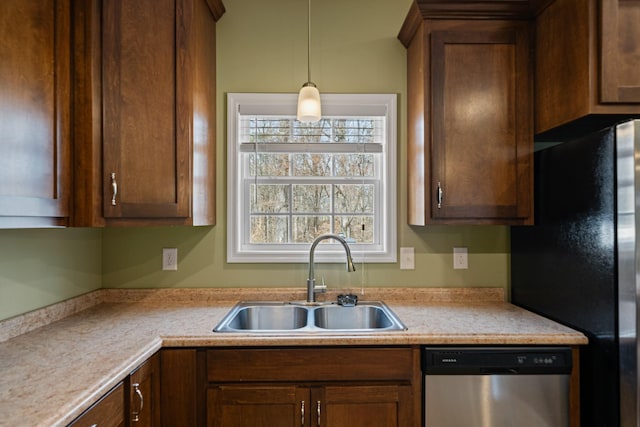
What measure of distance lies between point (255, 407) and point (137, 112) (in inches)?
51.3

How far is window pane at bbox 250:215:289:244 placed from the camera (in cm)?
219

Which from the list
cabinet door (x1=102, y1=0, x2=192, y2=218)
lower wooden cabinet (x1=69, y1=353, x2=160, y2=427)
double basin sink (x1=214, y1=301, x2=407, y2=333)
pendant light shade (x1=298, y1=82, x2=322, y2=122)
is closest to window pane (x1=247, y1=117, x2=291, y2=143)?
pendant light shade (x1=298, y1=82, x2=322, y2=122)

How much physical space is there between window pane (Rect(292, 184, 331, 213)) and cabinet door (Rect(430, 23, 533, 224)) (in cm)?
65

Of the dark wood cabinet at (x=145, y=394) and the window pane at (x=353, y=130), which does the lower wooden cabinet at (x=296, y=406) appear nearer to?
the dark wood cabinet at (x=145, y=394)

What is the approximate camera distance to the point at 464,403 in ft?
4.91

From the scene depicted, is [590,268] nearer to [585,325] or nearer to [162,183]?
[585,325]

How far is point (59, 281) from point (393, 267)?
1.66 meters

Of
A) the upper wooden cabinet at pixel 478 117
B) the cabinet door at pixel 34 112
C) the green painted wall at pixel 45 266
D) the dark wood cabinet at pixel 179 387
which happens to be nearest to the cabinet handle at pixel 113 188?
the cabinet door at pixel 34 112

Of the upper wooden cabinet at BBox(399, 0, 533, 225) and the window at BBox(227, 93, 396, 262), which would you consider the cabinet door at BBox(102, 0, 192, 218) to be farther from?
the upper wooden cabinet at BBox(399, 0, 533, 225)

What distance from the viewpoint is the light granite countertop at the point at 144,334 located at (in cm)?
102

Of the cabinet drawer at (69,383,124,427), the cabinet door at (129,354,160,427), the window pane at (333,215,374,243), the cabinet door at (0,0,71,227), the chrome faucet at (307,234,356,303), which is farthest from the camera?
the window pane at (333,215,374,243)

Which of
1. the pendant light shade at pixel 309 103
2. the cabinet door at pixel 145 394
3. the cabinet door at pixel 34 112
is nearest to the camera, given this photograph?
the cabinet door at pixel 34 112

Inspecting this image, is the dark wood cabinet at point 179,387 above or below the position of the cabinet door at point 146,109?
below

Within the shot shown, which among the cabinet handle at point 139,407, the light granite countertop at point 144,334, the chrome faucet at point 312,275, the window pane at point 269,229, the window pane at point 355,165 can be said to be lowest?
the cabinet handle at point 139,407
